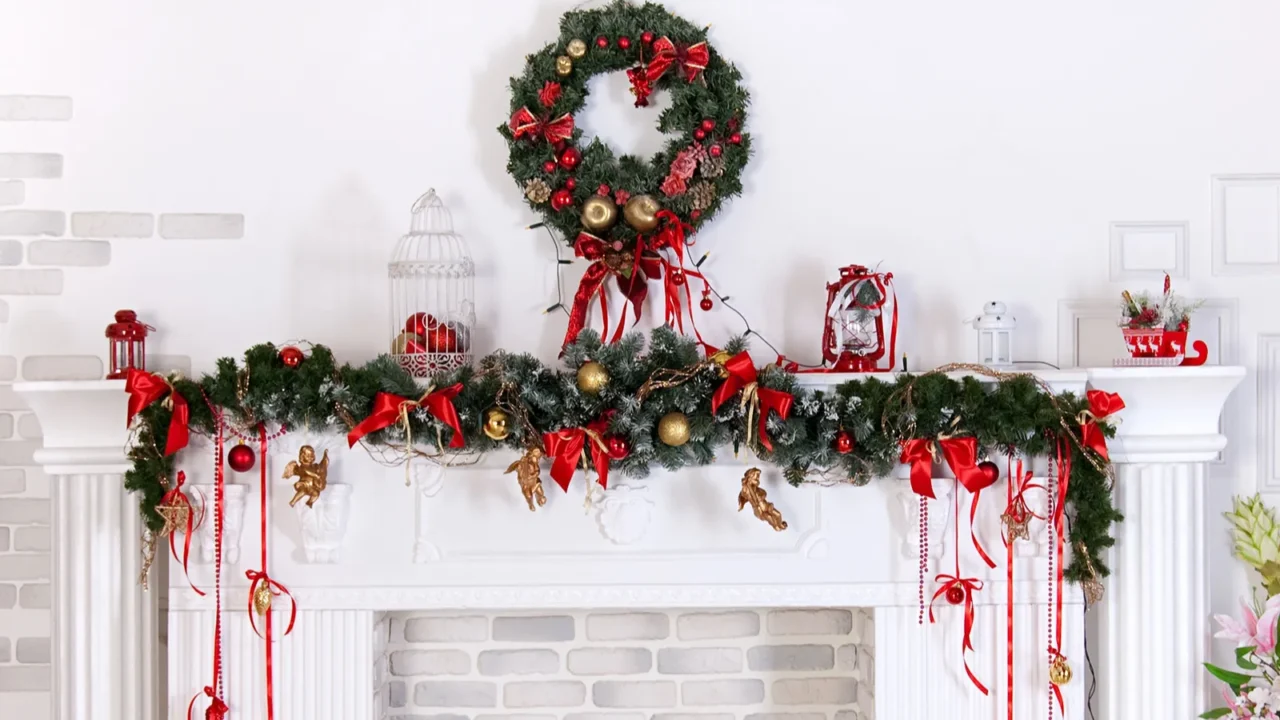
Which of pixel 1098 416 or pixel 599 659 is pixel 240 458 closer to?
pixel 599 659

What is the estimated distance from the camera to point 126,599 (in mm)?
2002

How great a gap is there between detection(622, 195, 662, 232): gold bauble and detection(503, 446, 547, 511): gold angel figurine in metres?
0.52

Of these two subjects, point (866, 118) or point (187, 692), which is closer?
point (187, 692)

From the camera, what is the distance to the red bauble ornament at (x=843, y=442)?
1.88 m

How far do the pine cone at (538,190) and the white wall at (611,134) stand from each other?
0.09 metres

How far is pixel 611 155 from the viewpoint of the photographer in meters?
2.07

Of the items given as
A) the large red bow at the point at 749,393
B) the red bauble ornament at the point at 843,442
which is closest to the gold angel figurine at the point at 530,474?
the large red bow at the point at 749,393

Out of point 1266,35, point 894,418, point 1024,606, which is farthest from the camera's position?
point 1266,35

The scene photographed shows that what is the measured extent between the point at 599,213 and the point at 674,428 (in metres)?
0.49

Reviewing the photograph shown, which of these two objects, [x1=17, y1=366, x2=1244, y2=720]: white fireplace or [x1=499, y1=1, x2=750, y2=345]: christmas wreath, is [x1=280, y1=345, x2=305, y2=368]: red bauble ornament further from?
[x1=499, y1=1, x2=750, y2=345]: christmas wreath

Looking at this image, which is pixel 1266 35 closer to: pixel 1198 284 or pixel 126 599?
pixel 1198 284

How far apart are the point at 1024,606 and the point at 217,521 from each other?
1.68 meters

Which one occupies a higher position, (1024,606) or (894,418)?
(894,418)

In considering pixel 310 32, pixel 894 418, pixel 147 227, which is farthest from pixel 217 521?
pixel 894 418
